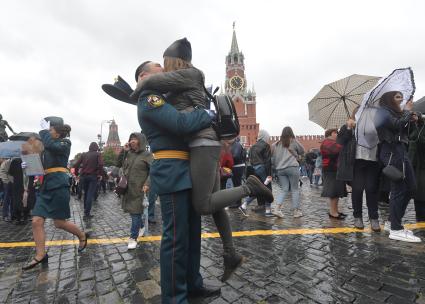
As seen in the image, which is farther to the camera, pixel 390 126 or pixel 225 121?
pixel 390 126

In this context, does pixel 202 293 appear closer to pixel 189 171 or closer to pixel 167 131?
pixel 189 171

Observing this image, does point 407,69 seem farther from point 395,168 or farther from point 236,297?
point 236,297

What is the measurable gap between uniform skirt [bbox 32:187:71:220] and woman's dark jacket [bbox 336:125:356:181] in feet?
14.2

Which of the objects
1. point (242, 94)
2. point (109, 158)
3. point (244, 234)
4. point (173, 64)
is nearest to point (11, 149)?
point (244, 234)

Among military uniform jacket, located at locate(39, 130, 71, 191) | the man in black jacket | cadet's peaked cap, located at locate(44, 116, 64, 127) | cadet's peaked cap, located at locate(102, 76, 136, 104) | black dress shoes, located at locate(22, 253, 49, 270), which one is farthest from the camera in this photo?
the man in black jacket

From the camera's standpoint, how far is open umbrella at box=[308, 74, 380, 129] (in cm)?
571

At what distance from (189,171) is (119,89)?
92cm

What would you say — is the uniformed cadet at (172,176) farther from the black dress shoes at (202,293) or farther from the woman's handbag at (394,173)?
the woman's handbag at (394,173)

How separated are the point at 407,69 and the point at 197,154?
11.4ft

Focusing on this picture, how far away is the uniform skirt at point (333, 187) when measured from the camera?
18.7 feet

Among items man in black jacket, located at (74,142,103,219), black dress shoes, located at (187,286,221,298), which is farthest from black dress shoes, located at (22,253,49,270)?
man in black jacket, located at (74,142,103,219)

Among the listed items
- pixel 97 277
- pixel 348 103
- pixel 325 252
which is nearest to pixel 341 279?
pixel 325 252

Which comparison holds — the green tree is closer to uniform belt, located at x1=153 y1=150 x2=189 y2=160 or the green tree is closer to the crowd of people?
the crowd of people

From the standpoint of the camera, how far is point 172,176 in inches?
83.8
